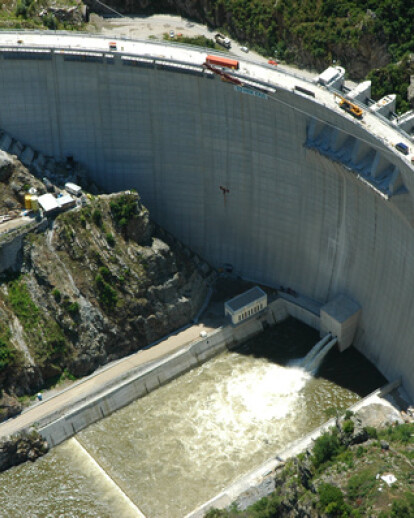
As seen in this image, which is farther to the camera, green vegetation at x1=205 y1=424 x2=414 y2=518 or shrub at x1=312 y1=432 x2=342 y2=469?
shrub at x1=312 y1=432 x2=342 y2=469

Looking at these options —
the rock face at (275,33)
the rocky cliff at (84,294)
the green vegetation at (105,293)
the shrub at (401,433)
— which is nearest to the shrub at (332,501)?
the shrub at (401,433)

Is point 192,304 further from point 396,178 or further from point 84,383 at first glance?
point 396,178

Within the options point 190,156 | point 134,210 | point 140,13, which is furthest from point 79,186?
point 140,13

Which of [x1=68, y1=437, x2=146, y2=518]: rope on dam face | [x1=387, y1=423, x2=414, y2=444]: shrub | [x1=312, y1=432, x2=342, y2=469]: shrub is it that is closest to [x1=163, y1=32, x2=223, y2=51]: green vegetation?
[x1=68, y1=437, x2=146, y2=518]: rope on dam face

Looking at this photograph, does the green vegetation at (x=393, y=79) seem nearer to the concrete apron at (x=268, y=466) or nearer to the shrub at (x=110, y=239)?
the concrete apron at (x=268, y=466)

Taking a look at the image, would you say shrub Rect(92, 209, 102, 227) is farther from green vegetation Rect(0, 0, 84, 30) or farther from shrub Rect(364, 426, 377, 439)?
shrub Rect(364, 426, 377, 439)
